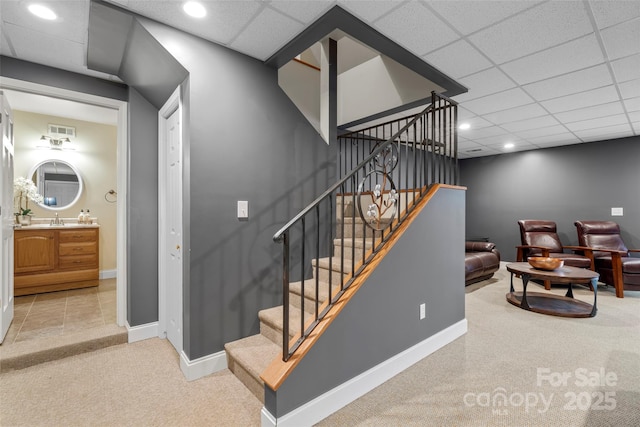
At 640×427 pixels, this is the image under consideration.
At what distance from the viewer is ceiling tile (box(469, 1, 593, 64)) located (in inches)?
81.0

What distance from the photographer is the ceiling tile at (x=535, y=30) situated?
2.06m

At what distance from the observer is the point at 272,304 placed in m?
2.56

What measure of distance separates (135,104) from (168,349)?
2.33 meters

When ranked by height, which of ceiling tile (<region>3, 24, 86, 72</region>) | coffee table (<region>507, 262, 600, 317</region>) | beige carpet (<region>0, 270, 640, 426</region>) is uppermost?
ceiling tile (<region>3, 24, 86, 72</region>)

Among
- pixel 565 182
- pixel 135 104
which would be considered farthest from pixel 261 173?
pixel 565 182

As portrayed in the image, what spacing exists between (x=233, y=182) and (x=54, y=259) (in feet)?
11.7

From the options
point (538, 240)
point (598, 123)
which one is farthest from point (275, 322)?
point (598, 123)

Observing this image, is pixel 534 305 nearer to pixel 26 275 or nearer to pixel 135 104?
pixel 135 104

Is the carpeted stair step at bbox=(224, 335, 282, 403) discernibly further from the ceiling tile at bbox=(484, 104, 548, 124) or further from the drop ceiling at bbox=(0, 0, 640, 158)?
the ceiling tile at bbox=(484, 104, 548, 124)

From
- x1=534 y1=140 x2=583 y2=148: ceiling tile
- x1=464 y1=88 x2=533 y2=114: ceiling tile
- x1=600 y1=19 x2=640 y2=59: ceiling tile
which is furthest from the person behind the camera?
x1=534 y1=140 x2=583 y2=148: ceiling tile

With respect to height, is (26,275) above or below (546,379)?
above

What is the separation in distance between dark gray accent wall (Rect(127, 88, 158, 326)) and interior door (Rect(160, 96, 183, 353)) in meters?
0.13

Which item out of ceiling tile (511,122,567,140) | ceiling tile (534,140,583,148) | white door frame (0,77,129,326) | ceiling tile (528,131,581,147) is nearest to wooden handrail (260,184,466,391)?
white door frame (0,77,129,326)

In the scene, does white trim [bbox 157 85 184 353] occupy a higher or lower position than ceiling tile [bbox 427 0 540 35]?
lower
